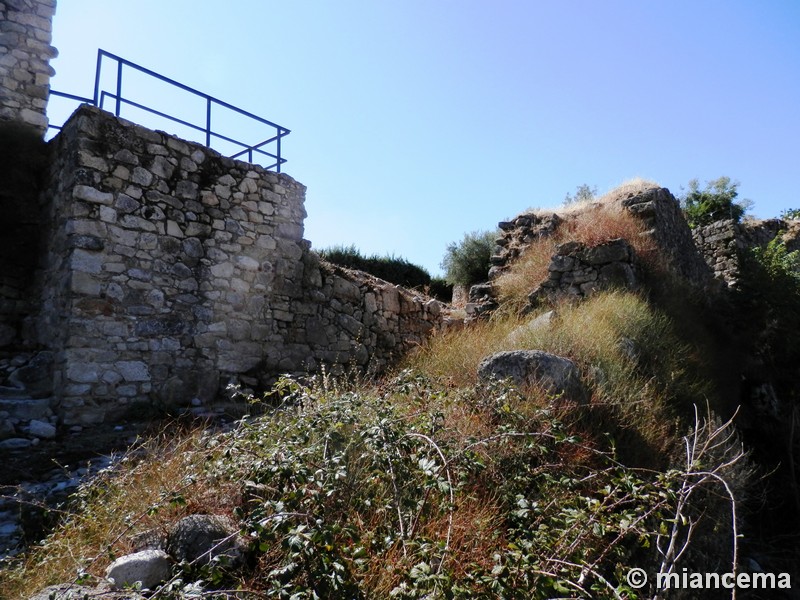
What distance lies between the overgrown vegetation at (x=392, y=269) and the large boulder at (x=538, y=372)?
8573mm

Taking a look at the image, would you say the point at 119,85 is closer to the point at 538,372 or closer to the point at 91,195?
the point at 91,195

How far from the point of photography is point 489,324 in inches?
315

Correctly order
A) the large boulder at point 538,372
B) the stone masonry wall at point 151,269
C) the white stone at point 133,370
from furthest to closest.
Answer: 1. the white stone at point 133,370
2. the stone masonry wall at point 151,269
3. the large boulder at point 538,372

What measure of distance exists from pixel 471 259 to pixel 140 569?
38.6 feet

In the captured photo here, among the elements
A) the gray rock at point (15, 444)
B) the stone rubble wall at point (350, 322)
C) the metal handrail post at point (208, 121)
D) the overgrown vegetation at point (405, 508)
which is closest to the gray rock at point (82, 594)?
the overgrown vegetation at point (405, 508)

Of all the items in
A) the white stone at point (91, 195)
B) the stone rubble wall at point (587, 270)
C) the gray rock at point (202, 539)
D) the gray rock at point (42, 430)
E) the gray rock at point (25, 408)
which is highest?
the white stone at point (91, 195)

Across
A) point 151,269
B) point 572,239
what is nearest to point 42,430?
point 151,269

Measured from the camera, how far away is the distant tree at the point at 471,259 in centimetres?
1362

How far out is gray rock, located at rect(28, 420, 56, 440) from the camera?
5.57 meters

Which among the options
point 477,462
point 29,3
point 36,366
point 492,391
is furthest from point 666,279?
point 29,3

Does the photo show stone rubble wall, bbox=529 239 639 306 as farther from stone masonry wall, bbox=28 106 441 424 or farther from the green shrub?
the green shrub

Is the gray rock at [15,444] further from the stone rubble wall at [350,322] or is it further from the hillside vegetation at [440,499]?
the stone rubble wall at [350,322]

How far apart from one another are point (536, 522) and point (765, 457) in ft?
18.6

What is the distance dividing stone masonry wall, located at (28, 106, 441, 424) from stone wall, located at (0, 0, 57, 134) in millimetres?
1064
